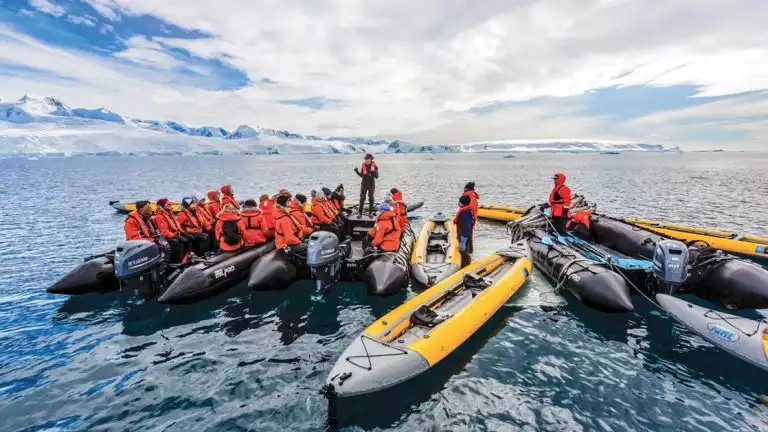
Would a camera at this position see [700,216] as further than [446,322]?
Yes

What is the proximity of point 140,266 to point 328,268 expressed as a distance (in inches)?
158

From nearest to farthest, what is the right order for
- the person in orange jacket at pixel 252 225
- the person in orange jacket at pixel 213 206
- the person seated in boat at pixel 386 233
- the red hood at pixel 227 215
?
the person seated in boat at pixel 386 233 < the red hood at pixel 227 215 < the person in orange jacket at pixel 252 225 < the person in orange jacket at pixel 213 206

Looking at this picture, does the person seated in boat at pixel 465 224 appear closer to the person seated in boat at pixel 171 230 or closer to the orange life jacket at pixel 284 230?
the orange life jacket at pixel 284 230

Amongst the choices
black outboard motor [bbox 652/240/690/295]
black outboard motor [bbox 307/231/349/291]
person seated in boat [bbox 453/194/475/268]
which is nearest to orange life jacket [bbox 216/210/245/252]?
black outboard motor [bbox 307/231/349/291]

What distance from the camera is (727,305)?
26.1ft

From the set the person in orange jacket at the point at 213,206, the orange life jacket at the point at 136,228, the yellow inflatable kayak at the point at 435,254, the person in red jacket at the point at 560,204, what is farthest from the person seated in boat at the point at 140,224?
the person in red jacket at the point at 560,204

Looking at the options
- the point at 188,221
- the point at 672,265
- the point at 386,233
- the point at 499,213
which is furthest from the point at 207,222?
the point at 499,213

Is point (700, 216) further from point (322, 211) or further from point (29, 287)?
point (29, 287)

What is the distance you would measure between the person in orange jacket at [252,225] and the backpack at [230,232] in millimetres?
278

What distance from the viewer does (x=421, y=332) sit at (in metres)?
6.51

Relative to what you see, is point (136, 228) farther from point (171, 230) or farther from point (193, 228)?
point (193, 228)

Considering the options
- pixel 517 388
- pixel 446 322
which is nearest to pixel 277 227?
pixel 446 322

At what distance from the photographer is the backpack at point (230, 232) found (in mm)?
9669

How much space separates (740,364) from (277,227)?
30.5 ft
